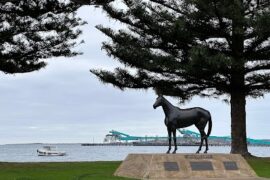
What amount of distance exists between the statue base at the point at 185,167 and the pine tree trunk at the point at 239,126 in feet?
30.0

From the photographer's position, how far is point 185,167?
15.6m

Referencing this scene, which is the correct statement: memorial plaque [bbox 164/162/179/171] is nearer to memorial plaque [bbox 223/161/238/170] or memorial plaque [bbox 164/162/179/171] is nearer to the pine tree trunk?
memorial plaque [bbox 223/161/238/170]

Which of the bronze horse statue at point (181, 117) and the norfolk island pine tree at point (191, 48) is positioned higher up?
the norfolk island pine tree at point (191, 48)

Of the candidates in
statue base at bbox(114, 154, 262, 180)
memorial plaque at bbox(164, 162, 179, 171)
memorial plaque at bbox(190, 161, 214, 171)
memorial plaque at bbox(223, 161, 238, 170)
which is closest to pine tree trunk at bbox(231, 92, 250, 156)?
statue base at bbox(114, 154, 262, 180)

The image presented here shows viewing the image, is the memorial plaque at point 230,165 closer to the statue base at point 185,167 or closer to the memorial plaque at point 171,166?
the statue base at point 185,167

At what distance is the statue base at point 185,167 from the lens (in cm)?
1534

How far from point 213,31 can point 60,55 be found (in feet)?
19.9

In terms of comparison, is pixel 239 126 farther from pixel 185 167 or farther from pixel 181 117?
pixel 185 167

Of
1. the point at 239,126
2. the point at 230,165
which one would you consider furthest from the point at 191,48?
the point at 230,165

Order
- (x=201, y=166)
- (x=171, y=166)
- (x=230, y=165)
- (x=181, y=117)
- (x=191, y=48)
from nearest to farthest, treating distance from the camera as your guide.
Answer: (x=171, y=166) < (x=201, y=166) < (x=230, y=165) < (x=181, y=117) < (x=191, y=48)

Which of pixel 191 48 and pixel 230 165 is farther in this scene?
pixel 191 48

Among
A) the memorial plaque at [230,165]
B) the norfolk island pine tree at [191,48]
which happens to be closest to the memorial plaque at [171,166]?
the memorial plaque at [230,165]

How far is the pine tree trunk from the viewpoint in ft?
83.9

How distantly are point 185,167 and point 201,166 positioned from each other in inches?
18.5
